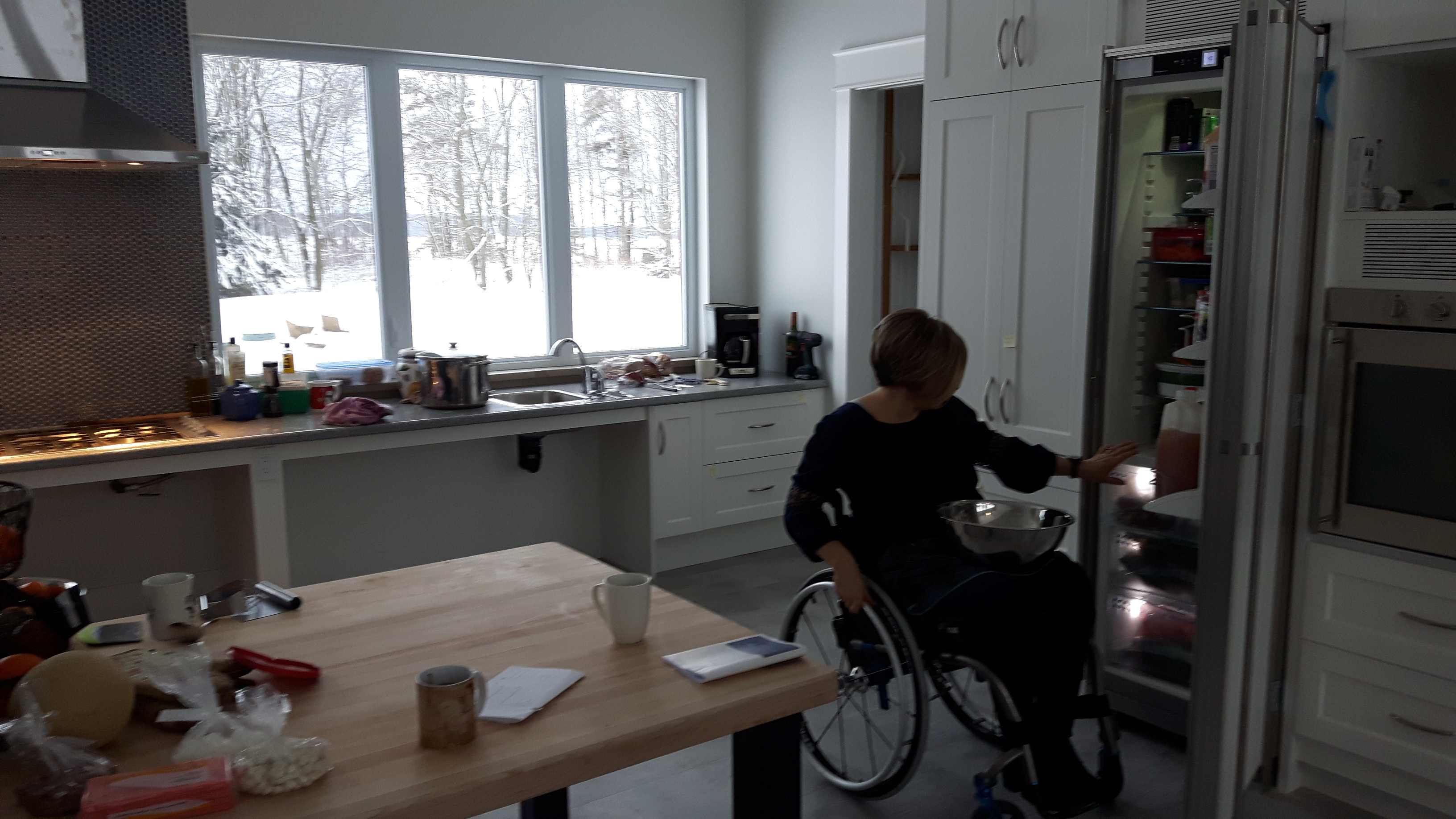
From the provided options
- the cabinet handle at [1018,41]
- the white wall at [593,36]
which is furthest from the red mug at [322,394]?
the cabinet handle at [1018,41]

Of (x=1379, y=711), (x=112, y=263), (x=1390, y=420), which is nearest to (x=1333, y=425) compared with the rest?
(x=1390, y=420)

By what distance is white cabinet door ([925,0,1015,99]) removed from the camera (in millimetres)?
3193

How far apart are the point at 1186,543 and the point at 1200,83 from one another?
1212mm

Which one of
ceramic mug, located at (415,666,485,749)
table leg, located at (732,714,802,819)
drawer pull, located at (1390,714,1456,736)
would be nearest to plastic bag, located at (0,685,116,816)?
ceramic mug, located at (415,666,485,749)

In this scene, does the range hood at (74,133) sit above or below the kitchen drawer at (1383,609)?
above

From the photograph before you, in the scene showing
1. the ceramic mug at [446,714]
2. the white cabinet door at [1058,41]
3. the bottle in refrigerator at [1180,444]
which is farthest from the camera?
the white cabinet door at [1058,41]

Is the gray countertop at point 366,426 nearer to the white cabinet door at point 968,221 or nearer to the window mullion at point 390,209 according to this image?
the window mullion at point 390,209

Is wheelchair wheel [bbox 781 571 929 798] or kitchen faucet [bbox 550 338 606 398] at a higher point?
kitchen faucet [bbox 550 338 606 398]

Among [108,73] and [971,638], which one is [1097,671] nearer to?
[971,638]

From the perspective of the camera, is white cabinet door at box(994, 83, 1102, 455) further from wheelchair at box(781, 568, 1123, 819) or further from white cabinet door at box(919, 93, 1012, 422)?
wheelchair at box(781, 568, 1123, 819)

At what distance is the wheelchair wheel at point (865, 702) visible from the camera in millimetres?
2246

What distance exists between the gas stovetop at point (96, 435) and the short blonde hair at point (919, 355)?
218cm

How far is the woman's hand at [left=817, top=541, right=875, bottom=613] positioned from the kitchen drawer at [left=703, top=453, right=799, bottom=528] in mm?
2060

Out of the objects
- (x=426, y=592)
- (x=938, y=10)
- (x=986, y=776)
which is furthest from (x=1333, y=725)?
(x=938, y=10)
